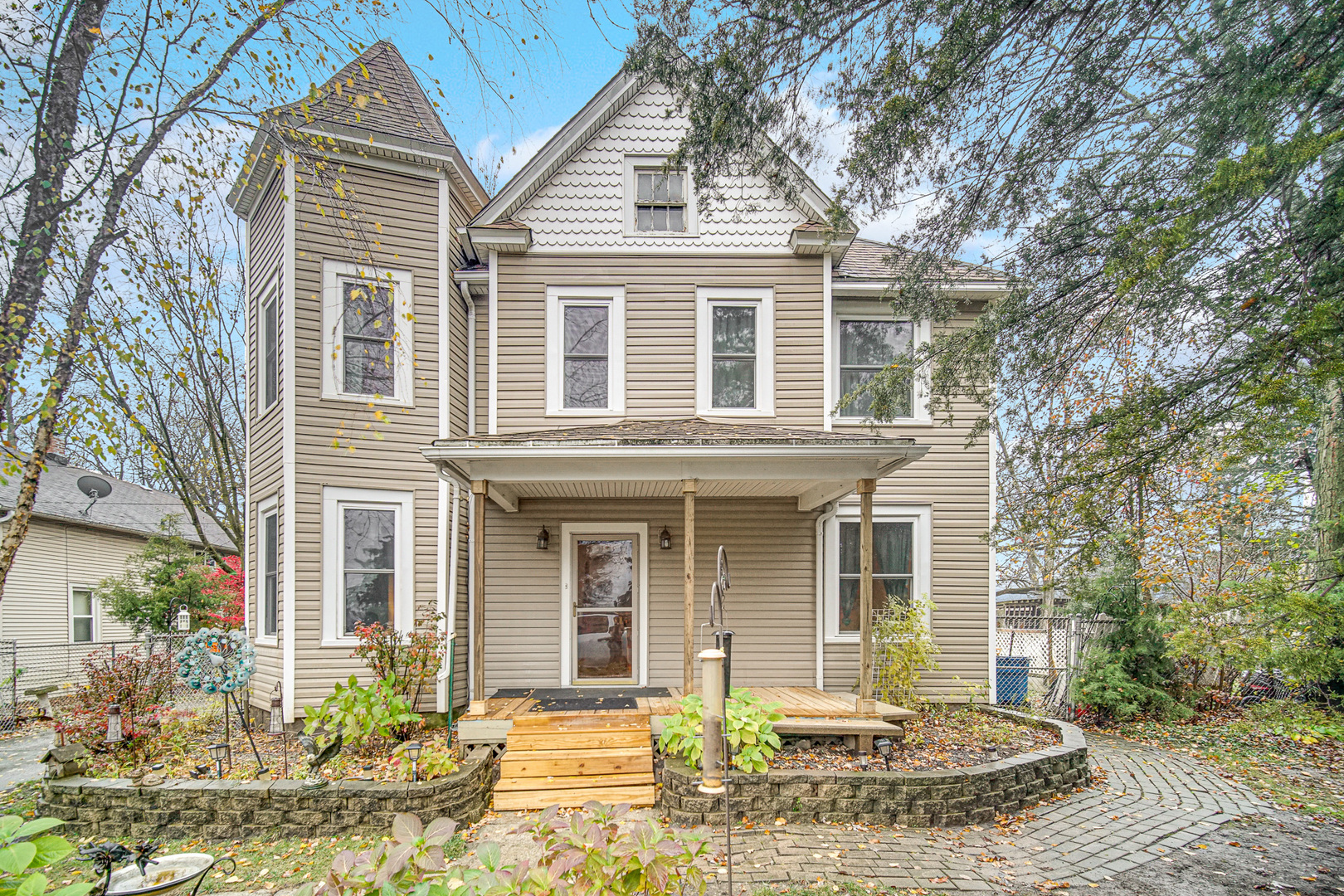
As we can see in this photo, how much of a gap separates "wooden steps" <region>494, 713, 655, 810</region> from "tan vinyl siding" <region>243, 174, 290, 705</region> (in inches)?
135

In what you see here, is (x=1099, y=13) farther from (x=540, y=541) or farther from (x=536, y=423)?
(x=540, y=541)

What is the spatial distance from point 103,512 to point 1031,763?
61.4 feet

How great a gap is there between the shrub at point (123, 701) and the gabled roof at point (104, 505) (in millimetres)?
6998

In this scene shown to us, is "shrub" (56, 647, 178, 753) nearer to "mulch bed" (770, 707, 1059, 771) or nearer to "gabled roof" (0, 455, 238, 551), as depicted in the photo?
"mulch bed" (770, 707, 1059, 771)

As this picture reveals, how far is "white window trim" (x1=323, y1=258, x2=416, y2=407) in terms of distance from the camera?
7742mm

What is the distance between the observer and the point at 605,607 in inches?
336

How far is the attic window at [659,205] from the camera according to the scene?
8.79 metres

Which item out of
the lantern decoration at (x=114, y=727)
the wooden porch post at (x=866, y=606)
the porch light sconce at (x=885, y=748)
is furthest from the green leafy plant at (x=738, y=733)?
the lantern decoration at (x=114, y=727)

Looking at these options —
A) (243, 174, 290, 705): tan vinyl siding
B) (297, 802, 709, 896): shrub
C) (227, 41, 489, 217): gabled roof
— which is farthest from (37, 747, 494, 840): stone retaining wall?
(227, 41, 489, 217): gabled roof

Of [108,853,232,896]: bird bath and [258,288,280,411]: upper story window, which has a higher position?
[258,288,280,411]: upper story window

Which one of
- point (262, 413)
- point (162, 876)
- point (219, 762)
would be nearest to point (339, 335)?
point (262, 413)

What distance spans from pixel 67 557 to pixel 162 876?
1473cm

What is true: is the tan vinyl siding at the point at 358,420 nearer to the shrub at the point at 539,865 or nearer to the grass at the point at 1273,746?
the shrub at the point at 539,865

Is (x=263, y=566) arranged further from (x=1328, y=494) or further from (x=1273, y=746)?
(x=1328, y=494)
